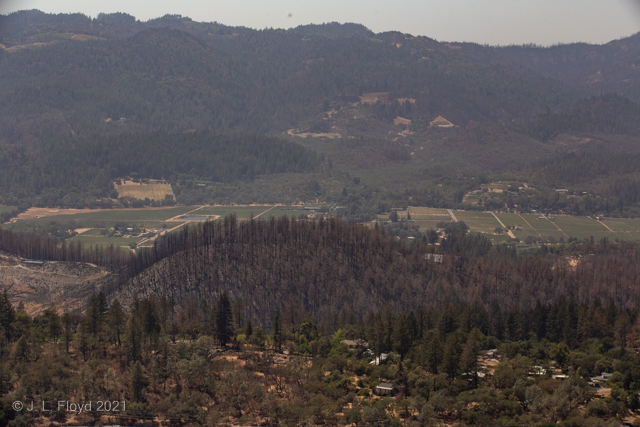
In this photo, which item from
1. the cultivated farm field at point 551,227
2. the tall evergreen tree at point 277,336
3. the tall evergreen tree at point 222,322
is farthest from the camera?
the cultivated farm field at point 551,227

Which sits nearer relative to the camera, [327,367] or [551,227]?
[327,367]

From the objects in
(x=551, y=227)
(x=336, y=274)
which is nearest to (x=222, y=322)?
(x=336, y=274)

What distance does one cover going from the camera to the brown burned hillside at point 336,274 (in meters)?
115

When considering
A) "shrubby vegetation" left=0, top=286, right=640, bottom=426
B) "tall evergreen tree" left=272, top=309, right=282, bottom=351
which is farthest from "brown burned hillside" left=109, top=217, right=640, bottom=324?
"tall evergreen tree" left=272, top=309, right=282, bottom=351

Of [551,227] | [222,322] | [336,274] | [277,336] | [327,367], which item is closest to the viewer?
[327,367]

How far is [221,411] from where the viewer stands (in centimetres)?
6500

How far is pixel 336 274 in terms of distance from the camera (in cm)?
12031

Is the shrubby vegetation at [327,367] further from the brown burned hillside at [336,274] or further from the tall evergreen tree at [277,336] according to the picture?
the brown burned hillside at [336,274]

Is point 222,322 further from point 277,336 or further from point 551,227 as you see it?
point 551,227

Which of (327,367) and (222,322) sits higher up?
(222,322)

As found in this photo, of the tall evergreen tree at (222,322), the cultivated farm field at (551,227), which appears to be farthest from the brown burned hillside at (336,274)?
the cultivated farm field at (551,227)

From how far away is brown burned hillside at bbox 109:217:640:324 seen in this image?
376 feet

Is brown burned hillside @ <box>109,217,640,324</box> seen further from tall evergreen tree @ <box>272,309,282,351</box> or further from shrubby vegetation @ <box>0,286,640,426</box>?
tall evergreen tree @ <box>272,309,282,351</box>

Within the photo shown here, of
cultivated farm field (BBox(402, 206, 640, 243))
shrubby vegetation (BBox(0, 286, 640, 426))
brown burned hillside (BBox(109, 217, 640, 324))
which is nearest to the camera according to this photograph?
shrubby vegetation (BBox(0, 286, 640, 426))
